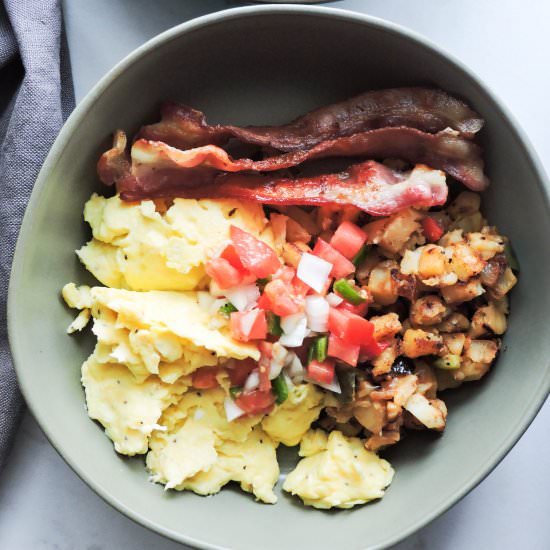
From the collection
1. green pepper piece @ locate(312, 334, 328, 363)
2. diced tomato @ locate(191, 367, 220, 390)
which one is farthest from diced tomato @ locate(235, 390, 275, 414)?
green pepper piece @ locate(312, 334, 328, 363)

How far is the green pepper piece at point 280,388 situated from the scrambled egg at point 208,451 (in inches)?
5.5

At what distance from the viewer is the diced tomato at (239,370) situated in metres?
2.51

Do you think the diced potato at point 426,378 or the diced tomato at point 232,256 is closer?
the diced tomato at point 232,256

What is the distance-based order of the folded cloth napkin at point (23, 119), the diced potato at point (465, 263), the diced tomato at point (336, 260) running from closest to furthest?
1. the diced potato at point (465, 263)
2. the diced tomato at point (336, 260)
3. the folded cloth napkin at point (23, 119)

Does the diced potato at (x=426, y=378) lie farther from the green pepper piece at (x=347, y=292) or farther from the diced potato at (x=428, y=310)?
the green pepper piece at (x=347, y=292)

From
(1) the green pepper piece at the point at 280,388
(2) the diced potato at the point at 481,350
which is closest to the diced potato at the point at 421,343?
(2) the diced potato at the point at 481,350

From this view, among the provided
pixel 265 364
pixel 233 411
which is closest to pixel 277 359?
pixel 265 364

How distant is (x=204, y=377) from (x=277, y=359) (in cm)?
28

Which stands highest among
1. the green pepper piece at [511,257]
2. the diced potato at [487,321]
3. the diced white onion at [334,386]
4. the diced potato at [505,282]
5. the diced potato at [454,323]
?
the green pepper piece at [511,257]

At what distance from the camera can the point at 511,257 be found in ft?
8.21

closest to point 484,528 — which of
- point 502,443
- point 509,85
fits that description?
point 502,443

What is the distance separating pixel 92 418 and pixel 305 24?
158 centimetres

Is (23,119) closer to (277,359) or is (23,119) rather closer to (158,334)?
(158,334)

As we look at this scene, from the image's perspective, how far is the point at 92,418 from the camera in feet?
8.41
